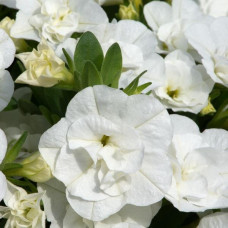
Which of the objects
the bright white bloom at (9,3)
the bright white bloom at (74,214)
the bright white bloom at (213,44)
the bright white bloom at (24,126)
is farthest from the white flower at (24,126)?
the bright white bloom at (213,44)

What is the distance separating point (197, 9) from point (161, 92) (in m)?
0.25

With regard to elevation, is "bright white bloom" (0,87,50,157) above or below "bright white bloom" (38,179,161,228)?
above

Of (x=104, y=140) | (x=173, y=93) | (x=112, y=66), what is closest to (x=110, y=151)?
(x=104, y=140)

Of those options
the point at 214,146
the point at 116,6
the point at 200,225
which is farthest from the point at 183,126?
the point at 116,6

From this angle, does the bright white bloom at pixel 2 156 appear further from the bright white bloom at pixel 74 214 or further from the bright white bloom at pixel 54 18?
the bright white bloom at pixel 54 18

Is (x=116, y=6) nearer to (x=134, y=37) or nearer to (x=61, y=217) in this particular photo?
(x=134, y=37)

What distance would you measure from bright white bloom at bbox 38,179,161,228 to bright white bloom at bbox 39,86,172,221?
Result: 2.1 inches

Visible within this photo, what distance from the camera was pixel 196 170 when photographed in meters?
0.77

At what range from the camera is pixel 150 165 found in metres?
0.69

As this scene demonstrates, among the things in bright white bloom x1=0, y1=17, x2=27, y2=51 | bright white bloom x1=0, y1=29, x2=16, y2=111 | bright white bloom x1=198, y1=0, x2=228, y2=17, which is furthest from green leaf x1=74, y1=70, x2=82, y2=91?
bright white bloom x1=198, y1=0, x2=228, y2=17

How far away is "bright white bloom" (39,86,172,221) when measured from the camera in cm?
68

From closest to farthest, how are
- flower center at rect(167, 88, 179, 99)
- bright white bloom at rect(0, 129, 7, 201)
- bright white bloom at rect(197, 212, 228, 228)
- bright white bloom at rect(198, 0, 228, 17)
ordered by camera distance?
bright white bloom at rect(0, 129, 7, 201) < bright white bloom at rect(197, 212, 228, 228) < flower center at rect(167, 88, 179, 99) < bright white bloom at rect(198, 0, 228, 17)

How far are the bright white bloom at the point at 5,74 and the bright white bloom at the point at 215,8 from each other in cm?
46

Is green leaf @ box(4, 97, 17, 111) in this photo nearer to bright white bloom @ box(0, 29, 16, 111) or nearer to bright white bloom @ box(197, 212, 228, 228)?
bright white bloom @ box(0, 29, 16, 111)
